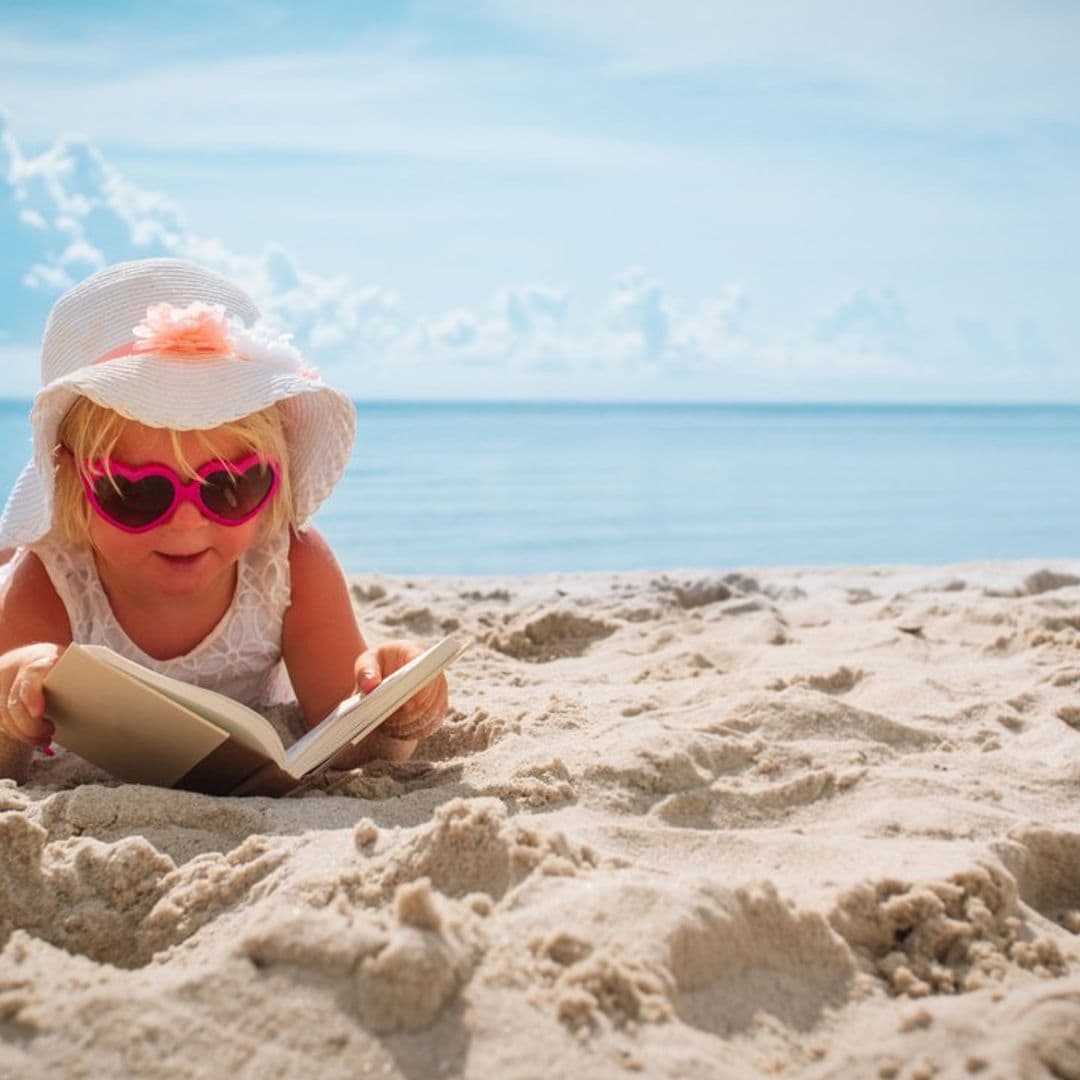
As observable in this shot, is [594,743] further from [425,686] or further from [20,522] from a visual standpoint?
[20,522]

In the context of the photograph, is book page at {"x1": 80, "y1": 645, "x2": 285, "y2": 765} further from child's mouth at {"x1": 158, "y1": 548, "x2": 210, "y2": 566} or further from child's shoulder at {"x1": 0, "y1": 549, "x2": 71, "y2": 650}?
child's shoulder at {"x1": 0, "y1": 549, "x2": 71, "y2": 650}

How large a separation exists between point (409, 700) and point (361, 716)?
282 mm

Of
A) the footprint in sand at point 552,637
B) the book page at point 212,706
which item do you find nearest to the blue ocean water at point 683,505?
the footprint in sand at point 552,637

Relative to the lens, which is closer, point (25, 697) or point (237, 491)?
point (25, 697)

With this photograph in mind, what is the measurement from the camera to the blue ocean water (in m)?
8.89

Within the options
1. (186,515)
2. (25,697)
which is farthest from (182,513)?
(25,697)

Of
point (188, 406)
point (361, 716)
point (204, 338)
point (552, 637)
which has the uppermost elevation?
point (204, 338)

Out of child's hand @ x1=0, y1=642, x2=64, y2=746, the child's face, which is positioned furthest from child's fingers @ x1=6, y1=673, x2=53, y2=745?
the child's face

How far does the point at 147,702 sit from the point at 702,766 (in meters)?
1.03

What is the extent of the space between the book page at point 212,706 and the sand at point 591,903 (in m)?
0.11

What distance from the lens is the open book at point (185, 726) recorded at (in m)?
2.21

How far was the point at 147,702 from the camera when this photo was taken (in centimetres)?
223

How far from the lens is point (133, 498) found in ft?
8.34

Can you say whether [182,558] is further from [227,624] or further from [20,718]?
[20,718]
